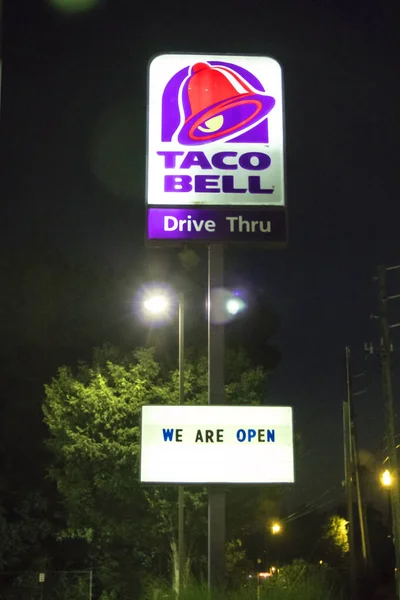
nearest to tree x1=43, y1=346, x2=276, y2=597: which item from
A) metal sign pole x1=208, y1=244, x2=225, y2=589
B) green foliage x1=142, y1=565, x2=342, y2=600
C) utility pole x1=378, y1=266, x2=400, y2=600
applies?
utility pole x1=378, y1=266, x2=400, y2=600

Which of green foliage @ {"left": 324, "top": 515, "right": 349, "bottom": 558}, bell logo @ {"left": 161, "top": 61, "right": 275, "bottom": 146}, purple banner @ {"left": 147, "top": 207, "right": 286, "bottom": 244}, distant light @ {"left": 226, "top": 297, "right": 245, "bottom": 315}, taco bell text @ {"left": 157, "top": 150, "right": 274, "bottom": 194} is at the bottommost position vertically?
green foliage @ {"left": 324, "top": 515, "right": 349, "bottom": 558}

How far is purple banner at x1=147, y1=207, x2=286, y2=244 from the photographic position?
1212 cm

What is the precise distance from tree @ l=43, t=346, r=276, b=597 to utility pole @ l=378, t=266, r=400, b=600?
4.52 m

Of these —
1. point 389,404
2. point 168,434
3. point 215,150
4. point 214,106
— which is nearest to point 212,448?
point 168,434

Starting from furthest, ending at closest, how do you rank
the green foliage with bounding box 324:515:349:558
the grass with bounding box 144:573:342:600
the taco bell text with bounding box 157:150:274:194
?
the green foliage with bounding box 324:515:349:558
the taco bell text with bounding box 157:150:274:194
the grass with bounding box 144:573:342:600

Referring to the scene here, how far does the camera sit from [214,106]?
501 inches

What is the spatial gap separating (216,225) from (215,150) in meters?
1.18

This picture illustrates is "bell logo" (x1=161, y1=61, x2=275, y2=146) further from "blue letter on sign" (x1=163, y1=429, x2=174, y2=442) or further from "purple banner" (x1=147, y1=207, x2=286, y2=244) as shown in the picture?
"blue letter on sign" (x1=163, y1=429, x2=174, y2=442)

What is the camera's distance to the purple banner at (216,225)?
39.8 feet

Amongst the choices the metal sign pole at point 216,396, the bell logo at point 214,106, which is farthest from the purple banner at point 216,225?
the bell logo at point 214,106

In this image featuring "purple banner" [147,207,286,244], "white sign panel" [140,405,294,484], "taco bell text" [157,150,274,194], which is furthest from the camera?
"taco bell text" [157,150,274,194]

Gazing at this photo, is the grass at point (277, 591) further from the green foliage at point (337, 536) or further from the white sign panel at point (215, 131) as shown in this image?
the green foliage at point (337, 536)

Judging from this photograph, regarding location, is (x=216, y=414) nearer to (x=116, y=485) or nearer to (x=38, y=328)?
(x=116, y=485)

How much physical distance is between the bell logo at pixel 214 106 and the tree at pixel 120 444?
41.8 feet
